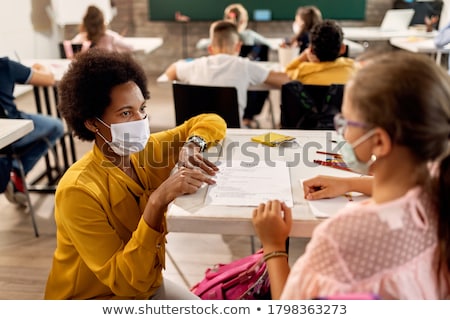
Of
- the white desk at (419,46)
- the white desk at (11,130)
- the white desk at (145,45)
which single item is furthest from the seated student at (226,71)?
the white desk at (419,46)

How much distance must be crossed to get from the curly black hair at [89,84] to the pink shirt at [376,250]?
0.82 meters

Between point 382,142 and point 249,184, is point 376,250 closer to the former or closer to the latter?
point 382,142

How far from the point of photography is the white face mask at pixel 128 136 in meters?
1.35

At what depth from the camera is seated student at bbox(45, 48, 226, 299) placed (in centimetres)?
117

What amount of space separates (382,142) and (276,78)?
2.15m

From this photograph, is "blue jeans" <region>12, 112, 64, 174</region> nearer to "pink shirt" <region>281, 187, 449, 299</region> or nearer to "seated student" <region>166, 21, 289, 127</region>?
"seated student" <region>166, 21, 289, 127</region>

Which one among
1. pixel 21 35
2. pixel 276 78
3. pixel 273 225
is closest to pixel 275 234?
pixel 273 225

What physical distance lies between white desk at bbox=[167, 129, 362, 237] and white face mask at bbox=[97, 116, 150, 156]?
0.21 metres

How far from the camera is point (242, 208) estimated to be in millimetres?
1122

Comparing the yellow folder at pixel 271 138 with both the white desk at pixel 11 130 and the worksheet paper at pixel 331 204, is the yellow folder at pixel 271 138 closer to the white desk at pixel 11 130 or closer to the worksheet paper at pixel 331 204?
the worksheet paper at pixel 331 204

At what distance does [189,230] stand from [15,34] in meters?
5.15

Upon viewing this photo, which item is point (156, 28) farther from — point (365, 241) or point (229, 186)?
point (365, 241)

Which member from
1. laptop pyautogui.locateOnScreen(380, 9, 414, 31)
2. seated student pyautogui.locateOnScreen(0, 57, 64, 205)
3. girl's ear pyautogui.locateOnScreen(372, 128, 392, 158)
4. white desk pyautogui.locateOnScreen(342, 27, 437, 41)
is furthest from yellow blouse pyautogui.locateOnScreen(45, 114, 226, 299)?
laptop pyautogui.locateOnScreen(380, 9, 414, 31)
